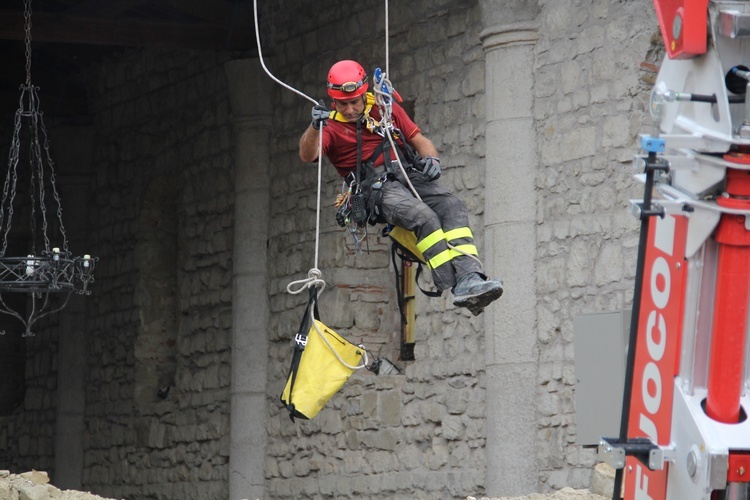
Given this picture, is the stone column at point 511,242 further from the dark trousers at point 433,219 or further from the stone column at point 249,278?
the stone column at point 249,278

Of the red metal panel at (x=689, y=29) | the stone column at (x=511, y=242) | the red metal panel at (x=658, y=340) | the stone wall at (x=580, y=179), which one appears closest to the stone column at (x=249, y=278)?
the stone column at (x=511, y=242)

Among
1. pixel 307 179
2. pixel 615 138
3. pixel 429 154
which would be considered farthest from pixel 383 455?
pixel 429 154

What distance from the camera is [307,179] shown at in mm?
10773

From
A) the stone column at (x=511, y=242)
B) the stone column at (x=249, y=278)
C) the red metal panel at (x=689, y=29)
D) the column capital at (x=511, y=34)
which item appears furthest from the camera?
the stone column at (x=249, y=278)

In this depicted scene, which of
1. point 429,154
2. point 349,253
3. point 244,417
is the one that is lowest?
point 244,417

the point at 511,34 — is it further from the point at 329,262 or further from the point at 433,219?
the point at 433,219

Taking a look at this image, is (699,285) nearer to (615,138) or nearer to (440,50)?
(615,138)

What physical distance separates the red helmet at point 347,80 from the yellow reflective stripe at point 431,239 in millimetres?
662

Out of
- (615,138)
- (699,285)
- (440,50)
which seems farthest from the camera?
(440,50)

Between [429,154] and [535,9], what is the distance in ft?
9.05

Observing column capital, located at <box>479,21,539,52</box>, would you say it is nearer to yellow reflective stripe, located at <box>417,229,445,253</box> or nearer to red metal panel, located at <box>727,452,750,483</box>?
yellow reflective stripe, located at <box>417,229,445,253</box>

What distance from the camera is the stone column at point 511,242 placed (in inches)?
329

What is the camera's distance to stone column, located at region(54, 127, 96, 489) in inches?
550

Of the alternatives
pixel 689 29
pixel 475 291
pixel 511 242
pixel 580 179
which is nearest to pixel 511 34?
pixel 580 179
